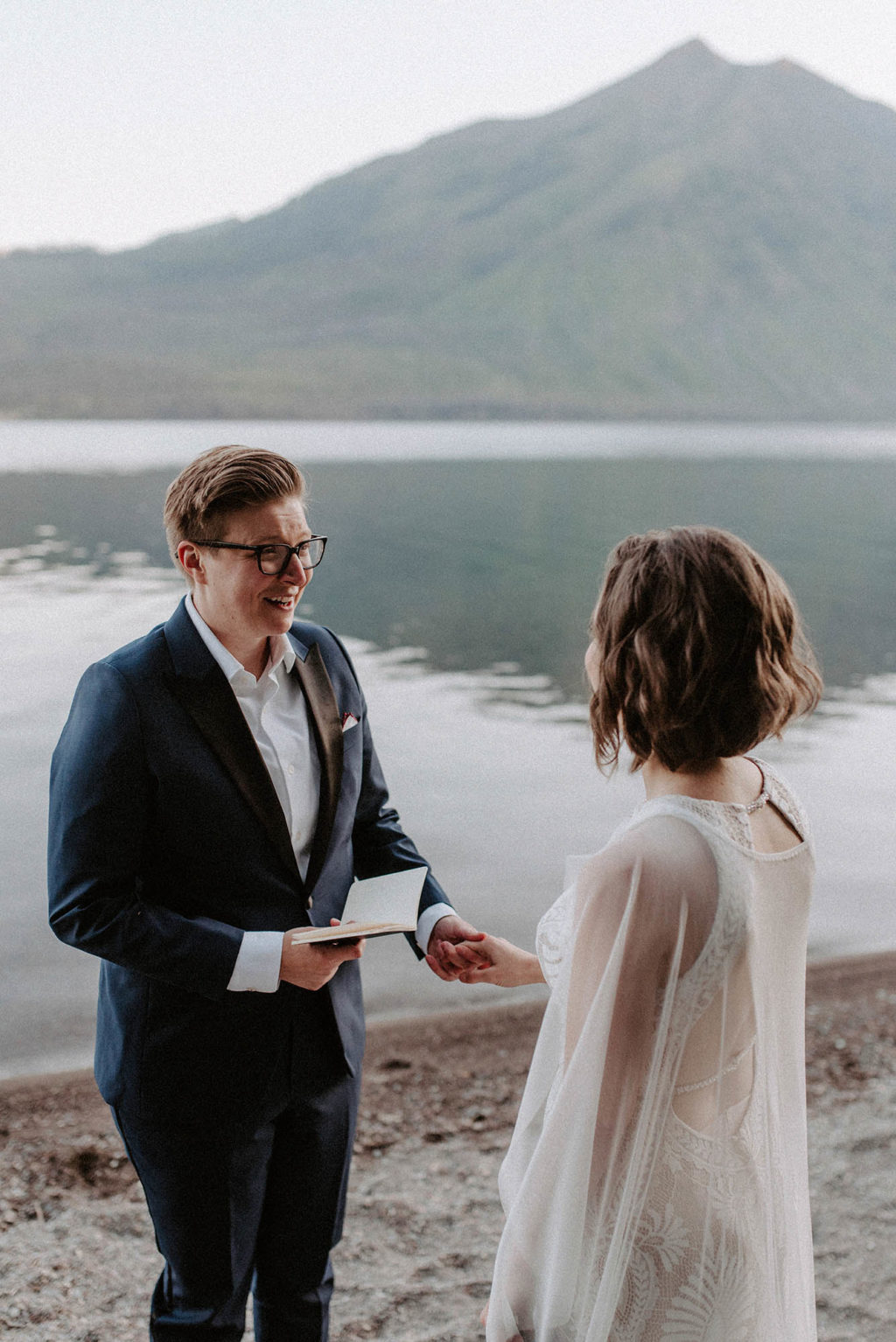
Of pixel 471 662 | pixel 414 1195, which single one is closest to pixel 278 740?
pixel 414 1195

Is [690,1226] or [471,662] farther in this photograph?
[471,662]

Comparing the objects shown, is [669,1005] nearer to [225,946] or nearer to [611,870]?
[611,870]

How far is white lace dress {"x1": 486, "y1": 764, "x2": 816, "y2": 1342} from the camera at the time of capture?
165 centimetres

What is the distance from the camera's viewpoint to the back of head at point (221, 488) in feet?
7.27

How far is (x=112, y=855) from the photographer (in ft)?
6.94

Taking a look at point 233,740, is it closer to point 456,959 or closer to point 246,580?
point 246,580

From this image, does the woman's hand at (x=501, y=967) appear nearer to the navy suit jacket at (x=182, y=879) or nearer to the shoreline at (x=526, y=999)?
the navy suit jacket at (x=182, y=879)

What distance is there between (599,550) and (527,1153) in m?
31.4

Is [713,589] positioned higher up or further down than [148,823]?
higher up

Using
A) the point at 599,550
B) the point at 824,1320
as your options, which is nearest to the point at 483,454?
the point at 599,550

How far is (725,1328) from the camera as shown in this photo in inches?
70.1

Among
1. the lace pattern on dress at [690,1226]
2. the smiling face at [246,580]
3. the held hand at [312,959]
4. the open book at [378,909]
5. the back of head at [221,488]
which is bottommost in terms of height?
the lace pattern on dress at [690,1226]

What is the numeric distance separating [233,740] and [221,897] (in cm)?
30

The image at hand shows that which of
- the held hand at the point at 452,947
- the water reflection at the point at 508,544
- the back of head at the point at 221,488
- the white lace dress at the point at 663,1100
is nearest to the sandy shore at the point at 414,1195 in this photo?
the held hand at the point at 452,947
